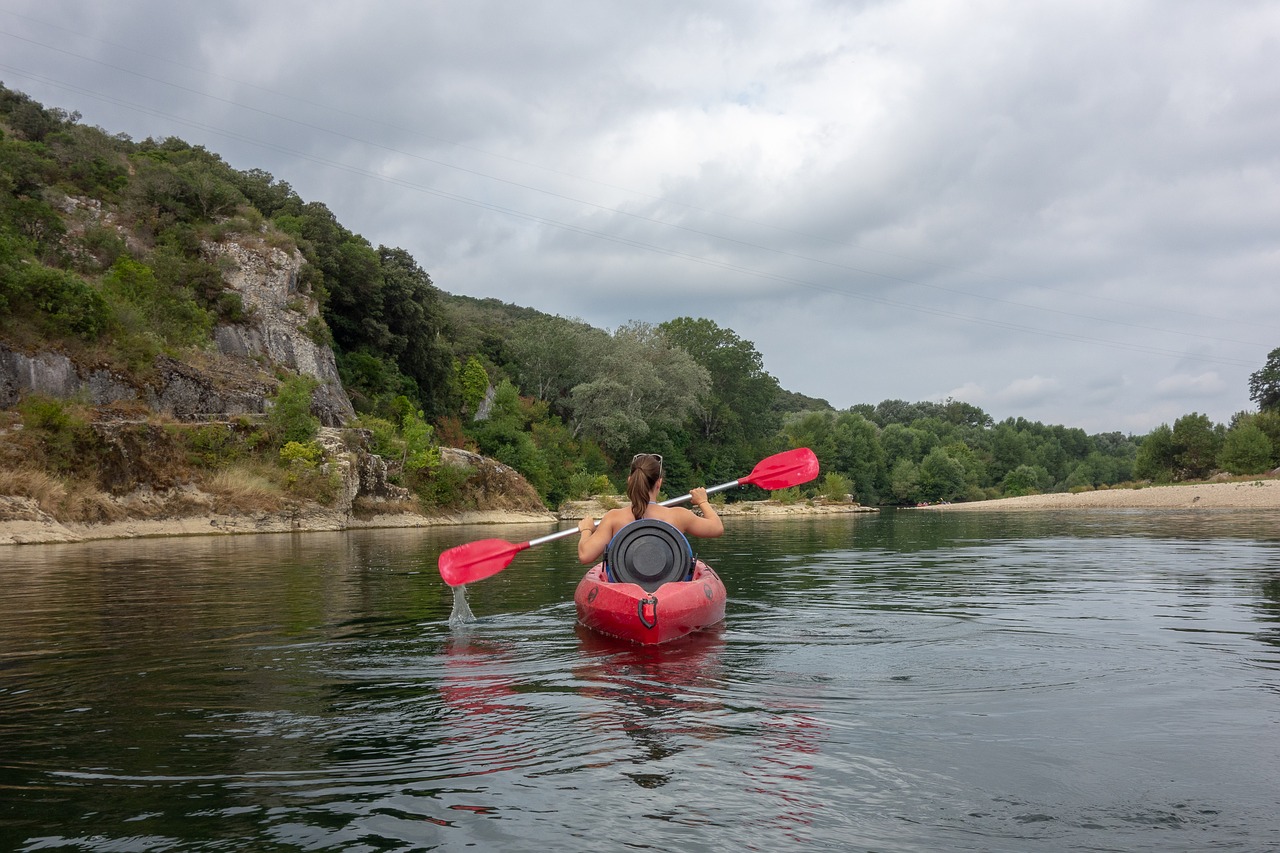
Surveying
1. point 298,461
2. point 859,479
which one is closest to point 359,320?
point 298,461

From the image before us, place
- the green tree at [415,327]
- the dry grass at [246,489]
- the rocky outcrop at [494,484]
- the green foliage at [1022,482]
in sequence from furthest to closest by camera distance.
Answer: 1. the green foliage at [1022,482]
2. the green tree at [415,327]
3. the rocky outcrop at [494,484]
4. the dry grass at [246,489]

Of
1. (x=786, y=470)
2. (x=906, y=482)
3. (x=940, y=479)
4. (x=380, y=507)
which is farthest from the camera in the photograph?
(x=906, y=482)

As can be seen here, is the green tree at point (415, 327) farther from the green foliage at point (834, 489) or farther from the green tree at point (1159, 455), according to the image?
the green tree at point (1159, 455)

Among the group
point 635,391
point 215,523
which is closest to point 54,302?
point 215,523

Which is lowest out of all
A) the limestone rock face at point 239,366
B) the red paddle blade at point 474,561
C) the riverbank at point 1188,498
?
the riverbank at point 1188,498

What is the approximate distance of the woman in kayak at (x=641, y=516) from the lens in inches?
338

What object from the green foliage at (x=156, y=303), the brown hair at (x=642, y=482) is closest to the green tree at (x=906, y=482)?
the green foliage at (x=156, y=303)

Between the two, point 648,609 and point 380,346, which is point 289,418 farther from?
point 648,609

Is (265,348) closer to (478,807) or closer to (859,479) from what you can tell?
(478,807)

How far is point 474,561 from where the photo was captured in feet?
33.7

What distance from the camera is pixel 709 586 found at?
848 cm

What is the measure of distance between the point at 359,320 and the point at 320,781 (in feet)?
157

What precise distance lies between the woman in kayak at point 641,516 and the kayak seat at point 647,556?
0.90 ft

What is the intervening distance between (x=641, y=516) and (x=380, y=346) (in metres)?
43.4
